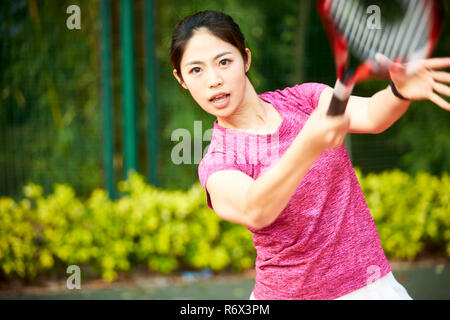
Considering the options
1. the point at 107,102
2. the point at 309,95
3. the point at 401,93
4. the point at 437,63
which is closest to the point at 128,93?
the point at 107,102

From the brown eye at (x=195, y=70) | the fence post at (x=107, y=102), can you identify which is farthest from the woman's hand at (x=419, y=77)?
the fence post at (x=107, y=102)

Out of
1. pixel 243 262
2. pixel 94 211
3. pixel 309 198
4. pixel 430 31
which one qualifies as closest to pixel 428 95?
pixel 430 31

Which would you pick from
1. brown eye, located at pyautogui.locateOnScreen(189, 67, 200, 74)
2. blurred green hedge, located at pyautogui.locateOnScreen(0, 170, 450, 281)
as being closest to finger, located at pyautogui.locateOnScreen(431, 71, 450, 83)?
brown eye, located at pyautogui.locateOnScreen(189, 67, 200, 74)

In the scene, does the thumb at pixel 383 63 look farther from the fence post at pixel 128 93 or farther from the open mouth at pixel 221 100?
the fence post at pixel 128 93

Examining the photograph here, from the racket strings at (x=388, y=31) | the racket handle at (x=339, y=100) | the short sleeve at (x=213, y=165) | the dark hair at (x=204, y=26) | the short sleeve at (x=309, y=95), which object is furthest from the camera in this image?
the short sleeve at (x=309, y=95)

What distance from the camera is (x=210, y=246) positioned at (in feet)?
14.1

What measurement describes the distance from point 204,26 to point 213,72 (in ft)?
0.50

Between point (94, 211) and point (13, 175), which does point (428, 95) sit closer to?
point (94, 211)

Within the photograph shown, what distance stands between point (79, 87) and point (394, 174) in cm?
292

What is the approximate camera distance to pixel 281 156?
1532 millimetres

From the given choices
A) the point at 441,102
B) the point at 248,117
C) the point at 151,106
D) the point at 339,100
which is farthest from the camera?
the point at 151,106

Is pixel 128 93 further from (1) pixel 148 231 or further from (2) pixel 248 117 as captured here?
(2) pixel 248 117

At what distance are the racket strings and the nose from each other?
15.0 inches

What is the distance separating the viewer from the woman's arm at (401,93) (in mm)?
1386
